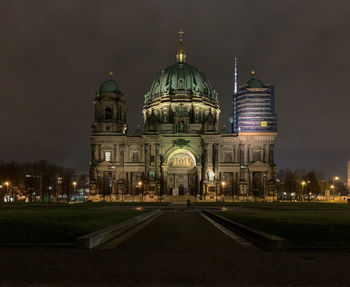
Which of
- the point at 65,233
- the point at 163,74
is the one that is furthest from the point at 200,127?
the point at 65,233

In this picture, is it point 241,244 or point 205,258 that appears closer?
point 205,258

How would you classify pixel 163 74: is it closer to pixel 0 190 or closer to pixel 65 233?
pixel 0 190

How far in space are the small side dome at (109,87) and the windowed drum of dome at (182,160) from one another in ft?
76.9

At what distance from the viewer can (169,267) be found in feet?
40.7

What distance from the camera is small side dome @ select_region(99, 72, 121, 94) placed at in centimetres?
10956

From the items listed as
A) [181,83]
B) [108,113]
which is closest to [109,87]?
[108,113]

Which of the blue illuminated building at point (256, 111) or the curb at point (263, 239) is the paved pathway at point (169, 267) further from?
the blue illuminated building at point (256, 111)

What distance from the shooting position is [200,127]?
117 m

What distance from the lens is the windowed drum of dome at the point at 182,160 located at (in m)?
112

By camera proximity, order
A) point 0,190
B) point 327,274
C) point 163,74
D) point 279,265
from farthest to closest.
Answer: point 163,74 < point 0,190 < point 279,265 < point 327,274

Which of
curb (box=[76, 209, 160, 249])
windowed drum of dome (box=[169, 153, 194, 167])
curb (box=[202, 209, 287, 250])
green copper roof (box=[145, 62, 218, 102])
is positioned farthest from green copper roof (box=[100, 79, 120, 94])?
curb (box=[202, 209, 287, 250])

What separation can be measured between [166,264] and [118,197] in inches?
3676

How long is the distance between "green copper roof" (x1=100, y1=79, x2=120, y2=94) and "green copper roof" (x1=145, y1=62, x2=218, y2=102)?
18893 millimetres

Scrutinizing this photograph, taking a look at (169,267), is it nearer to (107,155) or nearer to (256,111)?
(107,155)
